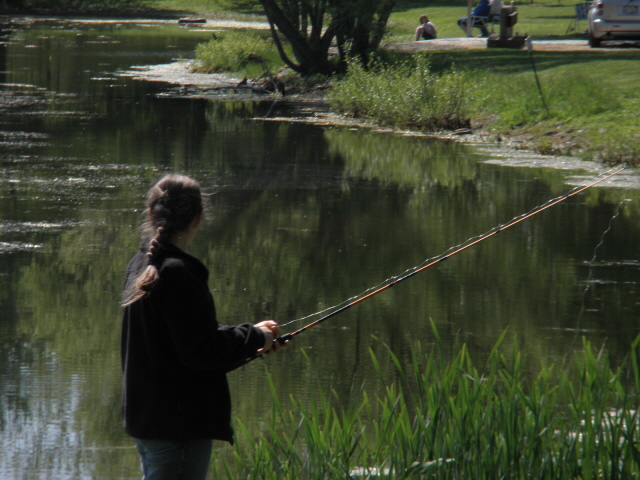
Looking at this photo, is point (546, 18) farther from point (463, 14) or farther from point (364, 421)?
point (364, 421)

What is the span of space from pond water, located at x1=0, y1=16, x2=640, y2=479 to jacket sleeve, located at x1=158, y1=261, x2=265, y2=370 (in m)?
1.41

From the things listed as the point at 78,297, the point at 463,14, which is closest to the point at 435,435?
the point at 78,297

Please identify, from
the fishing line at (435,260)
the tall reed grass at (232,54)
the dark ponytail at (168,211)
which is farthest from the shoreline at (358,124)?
the dark ponytail at (168,211)

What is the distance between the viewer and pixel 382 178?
12977 mm

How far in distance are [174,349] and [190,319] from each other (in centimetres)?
15

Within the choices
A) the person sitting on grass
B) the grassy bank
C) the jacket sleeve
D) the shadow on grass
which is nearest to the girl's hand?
the jacket sleeve

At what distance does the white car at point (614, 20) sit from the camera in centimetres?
2064

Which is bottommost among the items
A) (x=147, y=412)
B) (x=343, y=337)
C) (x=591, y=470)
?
(x=343, y=337)

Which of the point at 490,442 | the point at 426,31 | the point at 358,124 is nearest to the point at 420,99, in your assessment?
the point at 358,124

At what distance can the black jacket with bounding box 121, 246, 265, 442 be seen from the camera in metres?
3.13

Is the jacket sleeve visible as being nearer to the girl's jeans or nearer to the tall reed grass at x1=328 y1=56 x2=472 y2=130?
the girl's jeans

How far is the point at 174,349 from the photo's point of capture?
322 centimetres

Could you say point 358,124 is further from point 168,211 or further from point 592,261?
point 168,211

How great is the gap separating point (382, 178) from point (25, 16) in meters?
48.4
